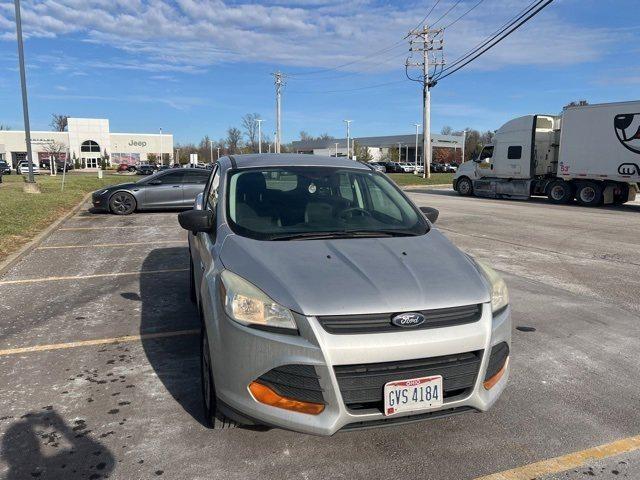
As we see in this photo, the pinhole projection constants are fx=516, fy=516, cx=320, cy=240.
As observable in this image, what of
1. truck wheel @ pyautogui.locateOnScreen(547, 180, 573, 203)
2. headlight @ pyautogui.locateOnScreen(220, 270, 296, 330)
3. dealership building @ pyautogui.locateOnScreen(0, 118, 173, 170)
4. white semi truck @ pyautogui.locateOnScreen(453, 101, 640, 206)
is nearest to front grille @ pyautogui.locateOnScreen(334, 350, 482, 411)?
headlight @ pyautogui.locateOnScreen(220, 270, 296, 330)

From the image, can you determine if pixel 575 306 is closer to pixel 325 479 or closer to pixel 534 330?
pixel 534 330

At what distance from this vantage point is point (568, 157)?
69.1 ft

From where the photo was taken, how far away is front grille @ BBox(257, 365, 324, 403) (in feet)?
8.41

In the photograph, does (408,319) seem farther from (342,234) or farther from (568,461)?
(568,461)

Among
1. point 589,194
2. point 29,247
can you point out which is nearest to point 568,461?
point 29,247

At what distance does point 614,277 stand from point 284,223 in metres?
5.98

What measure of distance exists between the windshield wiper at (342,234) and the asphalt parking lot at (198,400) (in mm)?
1236

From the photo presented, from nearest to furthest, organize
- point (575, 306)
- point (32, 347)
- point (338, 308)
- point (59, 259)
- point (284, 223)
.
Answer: point (338, 308) < point (284, 223) < point (32, 347) < point (575, 306) < point (59, 259)

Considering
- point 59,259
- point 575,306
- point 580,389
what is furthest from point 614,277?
point 59,259

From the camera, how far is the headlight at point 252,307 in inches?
105

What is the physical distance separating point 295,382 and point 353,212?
1.73 m

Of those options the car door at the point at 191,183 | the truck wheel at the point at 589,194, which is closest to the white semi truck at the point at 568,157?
the truck wheel at the point at 589,194

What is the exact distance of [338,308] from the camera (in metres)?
2.61

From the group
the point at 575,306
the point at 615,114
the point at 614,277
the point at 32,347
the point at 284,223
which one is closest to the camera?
the point at 284,223
